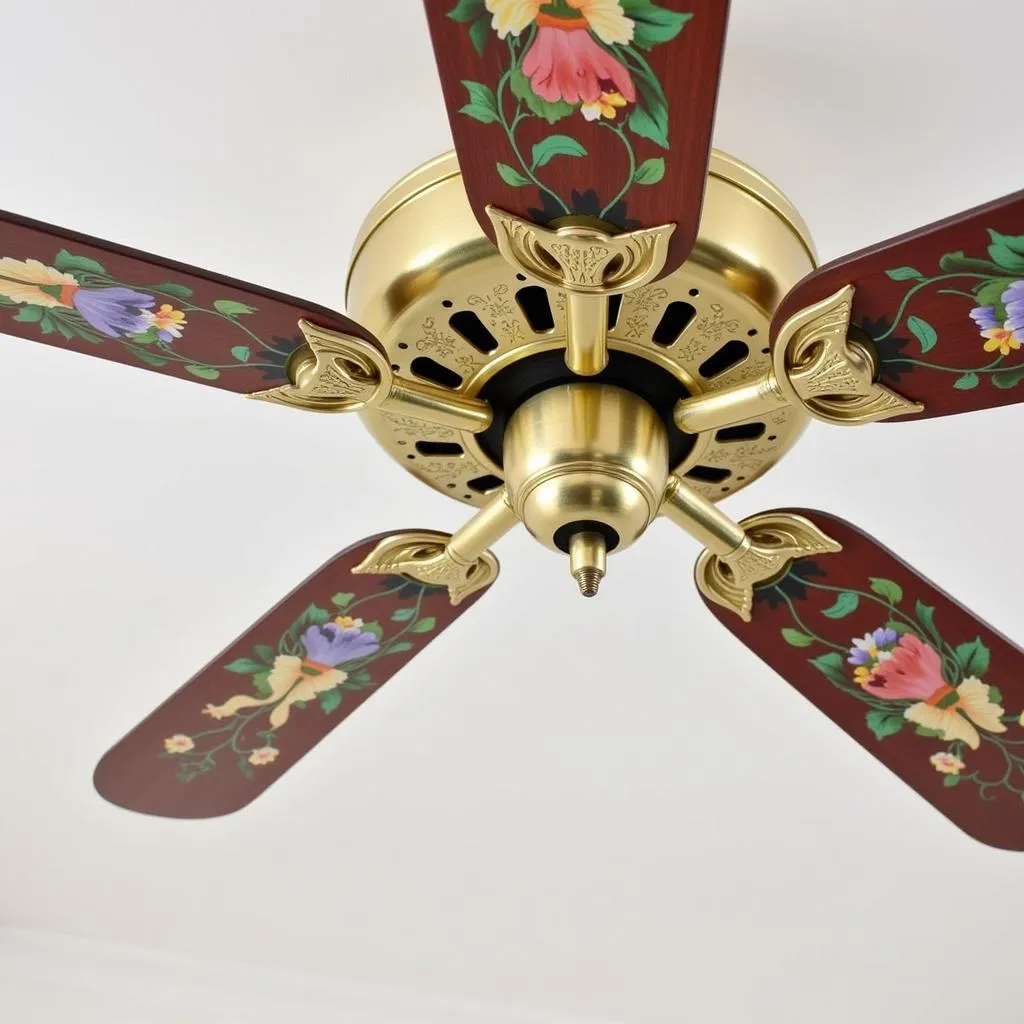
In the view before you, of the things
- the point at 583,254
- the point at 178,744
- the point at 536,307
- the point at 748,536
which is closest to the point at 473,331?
the point at 536,307

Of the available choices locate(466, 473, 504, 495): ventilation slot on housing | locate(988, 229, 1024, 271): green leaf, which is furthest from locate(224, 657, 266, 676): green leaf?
locate(988, 229, 1024, 271): green leaf

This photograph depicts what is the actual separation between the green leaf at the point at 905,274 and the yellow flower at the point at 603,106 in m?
0.19

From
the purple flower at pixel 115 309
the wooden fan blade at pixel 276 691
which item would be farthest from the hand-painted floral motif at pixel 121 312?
the wooden fan blade at pixel 276 691

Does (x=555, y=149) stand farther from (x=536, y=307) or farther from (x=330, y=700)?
(x=330, y=700)

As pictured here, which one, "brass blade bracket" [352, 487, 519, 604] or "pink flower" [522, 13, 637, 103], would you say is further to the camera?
"brass blade bracket" [352, 487, 519, 604]

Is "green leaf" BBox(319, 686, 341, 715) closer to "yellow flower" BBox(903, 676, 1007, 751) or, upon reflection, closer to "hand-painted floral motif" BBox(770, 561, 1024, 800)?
"hand-painted floral motif" BBox(770, 561, 1024, 800)

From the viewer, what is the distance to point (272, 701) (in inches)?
42.0

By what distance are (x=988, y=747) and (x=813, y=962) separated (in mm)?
931

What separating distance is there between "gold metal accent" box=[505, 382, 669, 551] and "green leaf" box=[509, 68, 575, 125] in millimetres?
259

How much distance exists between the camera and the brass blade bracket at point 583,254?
677 millimetres

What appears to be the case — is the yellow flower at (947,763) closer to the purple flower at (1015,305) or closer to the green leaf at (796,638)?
the green leaf at (796,638)

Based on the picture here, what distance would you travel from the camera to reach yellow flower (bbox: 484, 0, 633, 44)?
21.6 inches

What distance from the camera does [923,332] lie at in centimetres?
72

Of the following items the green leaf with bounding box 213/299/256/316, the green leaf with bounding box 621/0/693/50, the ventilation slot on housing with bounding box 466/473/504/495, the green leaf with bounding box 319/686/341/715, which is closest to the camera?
the green leaf with bounding box 621/0/693/50
